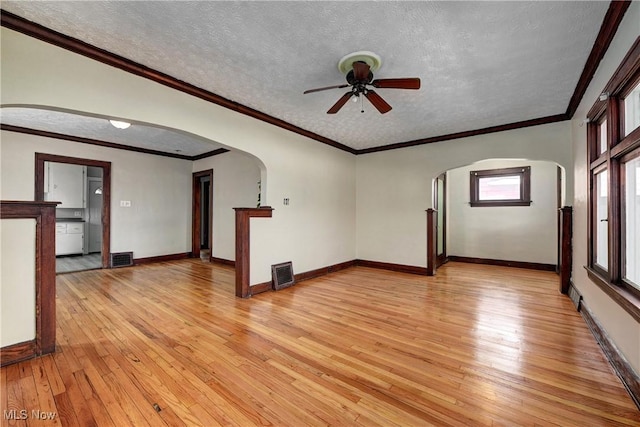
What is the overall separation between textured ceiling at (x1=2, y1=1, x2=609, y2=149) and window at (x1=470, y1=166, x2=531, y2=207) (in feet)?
8.86

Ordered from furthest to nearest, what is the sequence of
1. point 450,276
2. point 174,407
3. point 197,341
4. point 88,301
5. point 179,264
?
point 179,264 < point 450,276 < point 88,301 < point 197,341 < point 174,407

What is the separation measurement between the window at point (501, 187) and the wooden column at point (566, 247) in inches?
84.6

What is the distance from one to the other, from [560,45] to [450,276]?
3.76 metres

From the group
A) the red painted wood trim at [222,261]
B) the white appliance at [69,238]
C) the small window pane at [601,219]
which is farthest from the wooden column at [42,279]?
the white appliance at [69,238]

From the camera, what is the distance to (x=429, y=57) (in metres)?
2.50

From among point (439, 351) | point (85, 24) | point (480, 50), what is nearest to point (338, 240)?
point (439, 351)

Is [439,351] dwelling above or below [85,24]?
below

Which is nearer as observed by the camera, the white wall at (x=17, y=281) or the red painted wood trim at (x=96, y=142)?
the white wall at (x=17, y=281)

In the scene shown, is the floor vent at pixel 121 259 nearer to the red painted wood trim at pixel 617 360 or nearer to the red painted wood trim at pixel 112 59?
the red painted wood trim at pixel 112 59

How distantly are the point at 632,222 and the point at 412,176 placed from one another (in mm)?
3396

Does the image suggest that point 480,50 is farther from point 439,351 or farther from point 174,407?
point 174,407

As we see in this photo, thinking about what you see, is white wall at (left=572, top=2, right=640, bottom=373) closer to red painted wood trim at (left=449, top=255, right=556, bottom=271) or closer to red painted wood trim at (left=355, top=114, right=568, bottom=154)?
red painted wood trim at (left=355, top=114, right=568, bottom=154)

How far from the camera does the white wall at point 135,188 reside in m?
4.66

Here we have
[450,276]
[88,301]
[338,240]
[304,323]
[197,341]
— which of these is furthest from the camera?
[338,240]
